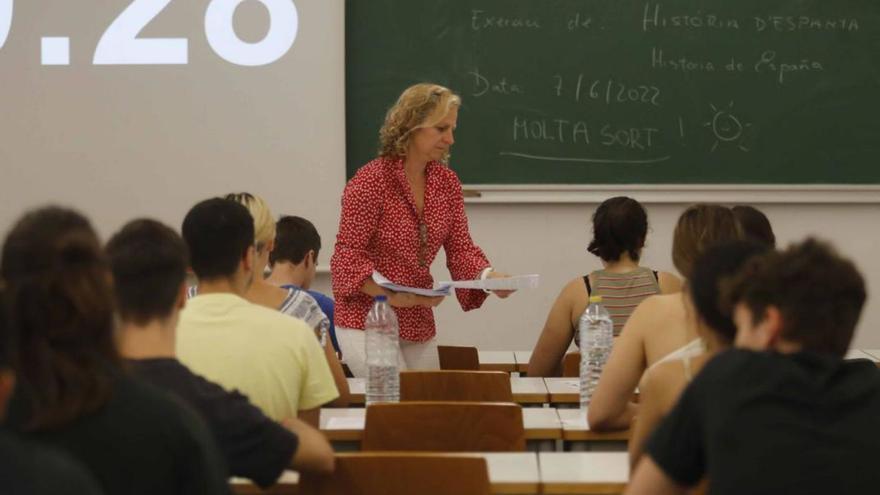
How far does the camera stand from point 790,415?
6.29 feet

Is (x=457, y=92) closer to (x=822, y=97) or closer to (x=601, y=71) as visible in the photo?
(x=601, y=71)

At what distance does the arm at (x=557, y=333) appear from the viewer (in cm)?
466

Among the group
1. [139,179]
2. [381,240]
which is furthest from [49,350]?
[139,179]

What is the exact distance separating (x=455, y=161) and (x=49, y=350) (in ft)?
16.3

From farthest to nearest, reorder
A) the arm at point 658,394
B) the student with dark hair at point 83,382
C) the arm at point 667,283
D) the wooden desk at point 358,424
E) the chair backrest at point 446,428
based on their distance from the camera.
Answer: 1. the arm at point 667,283
2. the wooden desk at point 358,424
3. the chair backrest at point 446,428
4. the arm at point 658,394
5. the student with dark hair at point 83,382

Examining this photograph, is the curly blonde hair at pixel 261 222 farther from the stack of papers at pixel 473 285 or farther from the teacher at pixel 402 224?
the teacher at pixel 402 224

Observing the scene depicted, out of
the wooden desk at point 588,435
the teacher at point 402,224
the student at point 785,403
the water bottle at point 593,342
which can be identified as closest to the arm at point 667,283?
the water bottle at point 593,342

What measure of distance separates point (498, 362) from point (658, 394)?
95.7 inches

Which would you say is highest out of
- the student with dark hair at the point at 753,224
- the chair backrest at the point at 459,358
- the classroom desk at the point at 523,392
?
the student with dark hair at the point at 753,224

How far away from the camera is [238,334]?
2916 mm

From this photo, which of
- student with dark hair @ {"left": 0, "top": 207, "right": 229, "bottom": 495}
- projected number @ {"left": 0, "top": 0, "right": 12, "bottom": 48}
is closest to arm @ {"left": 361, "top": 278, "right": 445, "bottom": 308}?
student with dark hair @ {"left": 0, "top": 207, "right": 229, "bottom": 495}

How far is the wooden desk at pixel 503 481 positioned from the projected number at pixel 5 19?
4.27 m

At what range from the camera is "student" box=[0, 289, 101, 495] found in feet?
4.53

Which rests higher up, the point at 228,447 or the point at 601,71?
the point at 601,71
